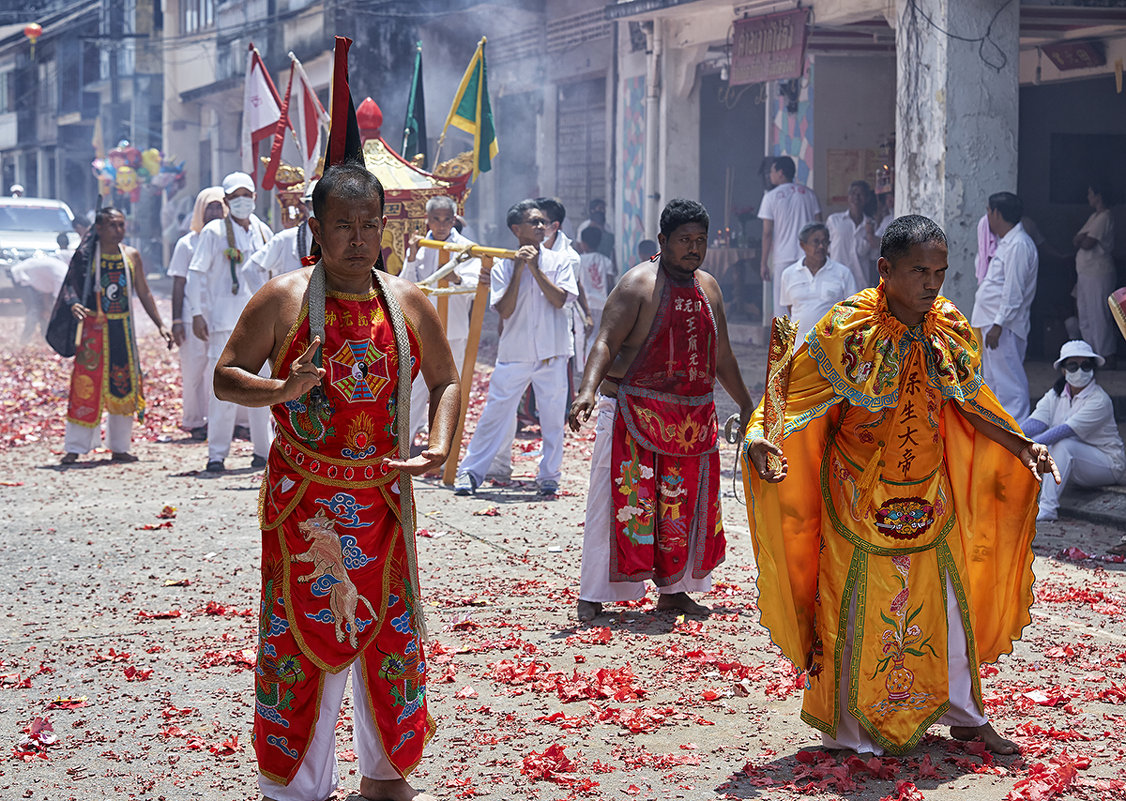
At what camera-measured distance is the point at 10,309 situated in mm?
26531

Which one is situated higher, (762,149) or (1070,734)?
(762,149)

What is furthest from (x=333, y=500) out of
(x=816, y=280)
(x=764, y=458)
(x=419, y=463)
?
(x=816, y=280)

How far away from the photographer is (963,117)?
11.5 meters

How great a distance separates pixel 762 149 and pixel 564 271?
11512 millimetres

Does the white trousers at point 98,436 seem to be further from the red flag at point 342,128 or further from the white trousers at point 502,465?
the red flag at point 342,128

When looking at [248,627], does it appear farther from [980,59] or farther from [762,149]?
[762,149]

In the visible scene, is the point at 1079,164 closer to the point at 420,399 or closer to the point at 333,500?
the point at 420,399

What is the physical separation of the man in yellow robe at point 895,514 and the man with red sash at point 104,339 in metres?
7.49

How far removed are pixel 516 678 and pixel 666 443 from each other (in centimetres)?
139

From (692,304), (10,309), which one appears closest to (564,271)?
(692,304)

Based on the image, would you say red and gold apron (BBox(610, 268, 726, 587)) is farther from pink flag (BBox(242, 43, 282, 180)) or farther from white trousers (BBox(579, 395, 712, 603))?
pink flag (BBox(242, 43, 282, 180))

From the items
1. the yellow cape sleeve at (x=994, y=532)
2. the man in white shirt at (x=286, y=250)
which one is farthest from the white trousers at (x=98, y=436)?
the yellow cape sleeve at (x=994, y=532)

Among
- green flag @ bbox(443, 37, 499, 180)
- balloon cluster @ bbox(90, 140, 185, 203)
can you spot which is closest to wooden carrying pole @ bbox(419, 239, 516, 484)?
green flag @ bbox(443, 37, 499, 180)

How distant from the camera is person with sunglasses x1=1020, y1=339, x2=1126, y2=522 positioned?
28.3 ft
